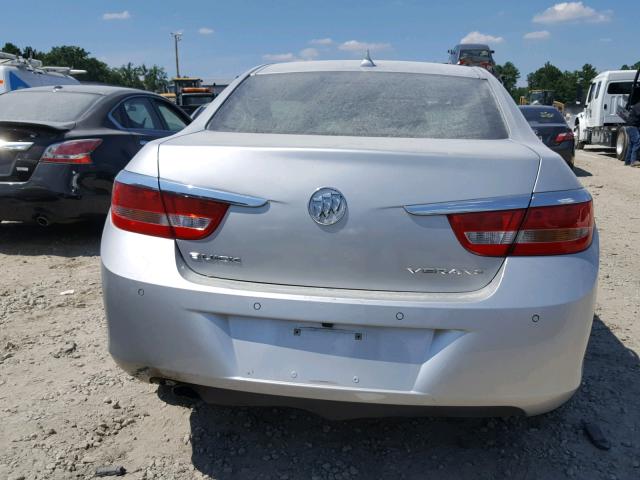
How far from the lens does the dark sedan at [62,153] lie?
18.0ft

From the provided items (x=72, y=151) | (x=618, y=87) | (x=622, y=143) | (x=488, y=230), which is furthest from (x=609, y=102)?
(x=488, y=230)

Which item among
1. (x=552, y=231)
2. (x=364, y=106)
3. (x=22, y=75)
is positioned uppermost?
(x=22, y=75)

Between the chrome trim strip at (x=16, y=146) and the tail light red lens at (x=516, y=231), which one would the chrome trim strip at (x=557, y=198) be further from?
the chrome trim strip at (x=16, y=146)

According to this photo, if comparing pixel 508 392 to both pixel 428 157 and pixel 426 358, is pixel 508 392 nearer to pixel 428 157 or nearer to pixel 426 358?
pixel 426 358

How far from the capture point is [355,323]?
6.58 feet

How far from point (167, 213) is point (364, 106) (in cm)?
107

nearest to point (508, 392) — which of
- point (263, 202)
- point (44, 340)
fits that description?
point (263, 202)

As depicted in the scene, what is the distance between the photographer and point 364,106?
2.76 m

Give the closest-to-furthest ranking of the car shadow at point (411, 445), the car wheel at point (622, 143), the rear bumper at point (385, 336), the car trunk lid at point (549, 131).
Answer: the rear bumper at point (385, 336) < the car shadow at point (411, 445) < the car trunk lid at point (549, 131) < the car wheel at point (622, 143)

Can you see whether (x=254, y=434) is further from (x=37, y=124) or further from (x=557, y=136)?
(x=557, y=136)

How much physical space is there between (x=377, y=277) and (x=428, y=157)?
45 centimetres

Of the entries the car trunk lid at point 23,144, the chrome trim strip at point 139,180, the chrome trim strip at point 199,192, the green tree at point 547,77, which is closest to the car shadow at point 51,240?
the car trunk lid at point 23,144

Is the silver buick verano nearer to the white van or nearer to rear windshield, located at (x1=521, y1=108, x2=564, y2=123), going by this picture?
rear windshield, located at (x1=521, y1=108, x2=564, y2=123)

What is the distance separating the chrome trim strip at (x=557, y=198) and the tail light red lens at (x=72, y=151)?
462cm
